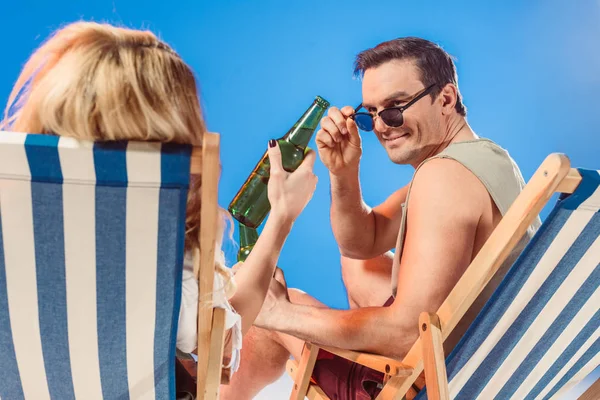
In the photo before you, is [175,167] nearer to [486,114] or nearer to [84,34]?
[84,34]

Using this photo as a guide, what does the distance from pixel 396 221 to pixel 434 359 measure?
1.12 m

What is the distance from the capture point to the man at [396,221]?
1515 mm

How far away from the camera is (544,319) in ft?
4.35

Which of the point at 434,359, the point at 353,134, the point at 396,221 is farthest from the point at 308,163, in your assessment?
the point at 396,221

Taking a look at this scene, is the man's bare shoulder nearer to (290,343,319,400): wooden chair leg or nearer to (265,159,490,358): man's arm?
(265,159,490,358): man's arm

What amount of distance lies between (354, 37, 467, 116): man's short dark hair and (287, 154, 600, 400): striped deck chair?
867mm

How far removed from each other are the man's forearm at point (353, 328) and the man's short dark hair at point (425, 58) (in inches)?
30.4

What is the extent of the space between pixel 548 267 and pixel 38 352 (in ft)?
2.91

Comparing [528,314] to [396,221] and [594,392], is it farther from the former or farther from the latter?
[396,221]

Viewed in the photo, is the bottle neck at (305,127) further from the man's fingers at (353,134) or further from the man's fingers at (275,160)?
the man's fingers at (275,160)

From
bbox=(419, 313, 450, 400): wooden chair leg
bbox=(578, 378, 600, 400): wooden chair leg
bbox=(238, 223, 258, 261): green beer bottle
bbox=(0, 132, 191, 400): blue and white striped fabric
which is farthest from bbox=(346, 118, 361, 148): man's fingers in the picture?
bbox=(0, 132, 191, 400): blue and white striped fabric

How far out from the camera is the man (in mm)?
1515

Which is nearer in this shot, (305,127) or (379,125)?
(305,127)

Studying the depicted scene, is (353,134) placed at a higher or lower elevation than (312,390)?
higher
